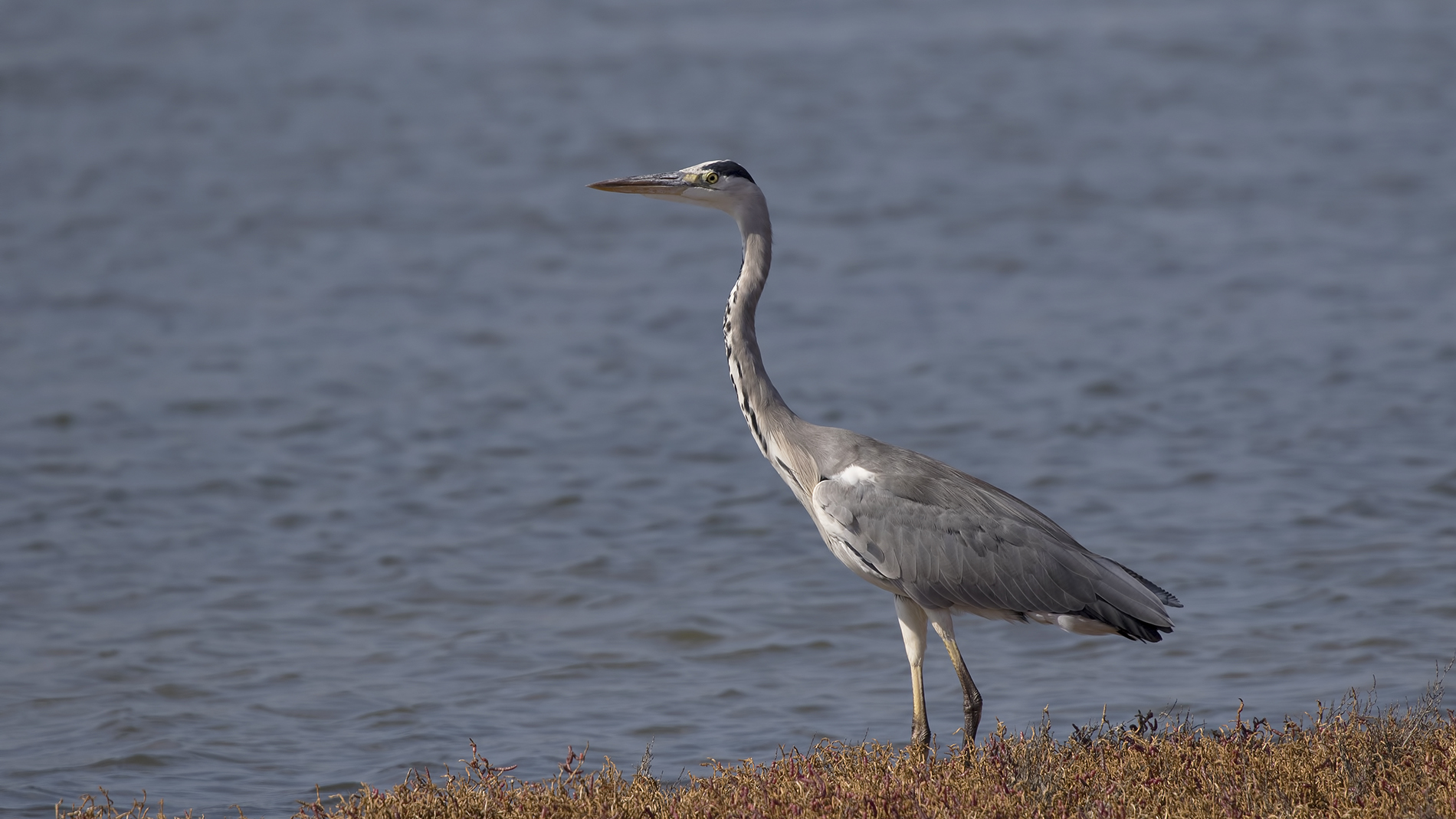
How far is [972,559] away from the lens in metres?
6.60

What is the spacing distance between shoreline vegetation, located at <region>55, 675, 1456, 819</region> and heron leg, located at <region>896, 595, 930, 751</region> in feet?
0.93

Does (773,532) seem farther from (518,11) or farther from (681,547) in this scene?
(518,11)

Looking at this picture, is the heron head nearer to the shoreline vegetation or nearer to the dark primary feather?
the dark primary feather

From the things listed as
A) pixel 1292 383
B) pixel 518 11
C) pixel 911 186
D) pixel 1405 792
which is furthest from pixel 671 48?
pixel 1405 792

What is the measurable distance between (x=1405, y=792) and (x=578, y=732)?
3617 mm

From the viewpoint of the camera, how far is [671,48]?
2534 centimetres

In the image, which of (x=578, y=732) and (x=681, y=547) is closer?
(x=578, y=732)

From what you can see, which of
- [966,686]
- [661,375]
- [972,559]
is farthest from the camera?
[661,375]

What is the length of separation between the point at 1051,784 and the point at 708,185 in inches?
120

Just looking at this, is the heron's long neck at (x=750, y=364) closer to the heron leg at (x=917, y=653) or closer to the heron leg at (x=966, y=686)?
the heron leg at (x=917, y=653)

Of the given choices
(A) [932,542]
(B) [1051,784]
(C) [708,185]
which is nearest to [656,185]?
(C) [708,185]

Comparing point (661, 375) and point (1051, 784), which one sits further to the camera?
point (661, 375)

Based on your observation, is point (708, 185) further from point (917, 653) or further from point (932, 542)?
point (917, 653)

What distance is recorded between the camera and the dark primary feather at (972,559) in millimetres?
6527
